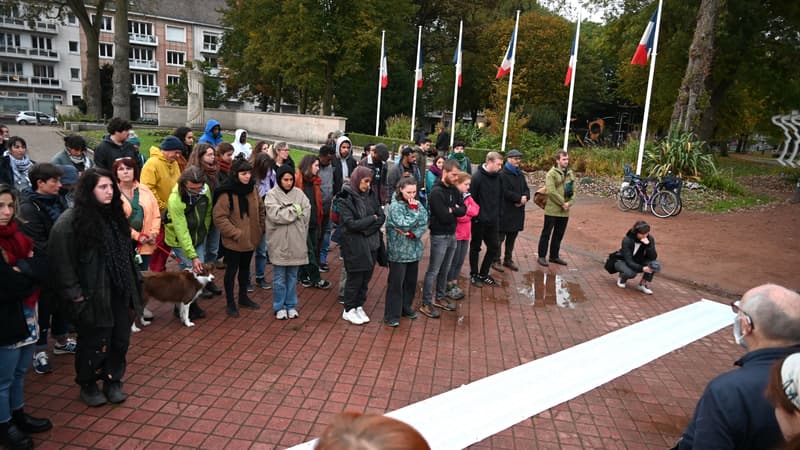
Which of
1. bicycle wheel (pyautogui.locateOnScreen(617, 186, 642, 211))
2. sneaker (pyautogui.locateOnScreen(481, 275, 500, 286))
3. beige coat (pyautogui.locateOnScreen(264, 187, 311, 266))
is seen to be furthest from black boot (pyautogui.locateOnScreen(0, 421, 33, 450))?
bicycle wheel (pyautogui.locateOnScreen(617, 186, 642, 211))

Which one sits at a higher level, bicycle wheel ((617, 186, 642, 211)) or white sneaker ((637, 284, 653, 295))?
bicycle wheel ((617, 186, 642, 211))

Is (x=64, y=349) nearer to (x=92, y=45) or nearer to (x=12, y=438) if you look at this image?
(x=12, y=438)

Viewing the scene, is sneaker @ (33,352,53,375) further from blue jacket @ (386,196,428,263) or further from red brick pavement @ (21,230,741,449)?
blue jacket @ (386,196,428,263)

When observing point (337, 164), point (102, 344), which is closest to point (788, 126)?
point (337, 164)

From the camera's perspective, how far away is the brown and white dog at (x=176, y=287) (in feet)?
17.1

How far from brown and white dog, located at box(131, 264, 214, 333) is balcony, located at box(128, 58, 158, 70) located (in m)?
65.4

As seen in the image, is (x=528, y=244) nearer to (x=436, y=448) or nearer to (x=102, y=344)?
(x=436, y=448)

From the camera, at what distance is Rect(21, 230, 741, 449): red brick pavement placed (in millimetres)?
3891

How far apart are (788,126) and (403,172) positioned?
5.47 metres

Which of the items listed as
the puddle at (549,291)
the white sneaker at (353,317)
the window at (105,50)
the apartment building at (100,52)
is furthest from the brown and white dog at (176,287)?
the window at (105,50)

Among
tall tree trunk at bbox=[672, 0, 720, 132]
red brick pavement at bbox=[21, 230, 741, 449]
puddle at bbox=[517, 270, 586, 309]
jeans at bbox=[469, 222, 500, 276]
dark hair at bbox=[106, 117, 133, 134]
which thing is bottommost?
red brick pavement at bbox=[21, 230, 741, 449]

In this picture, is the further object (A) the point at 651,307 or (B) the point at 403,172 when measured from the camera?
(B) the point at 403,172

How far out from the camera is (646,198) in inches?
531

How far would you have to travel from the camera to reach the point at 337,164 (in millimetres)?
8000
